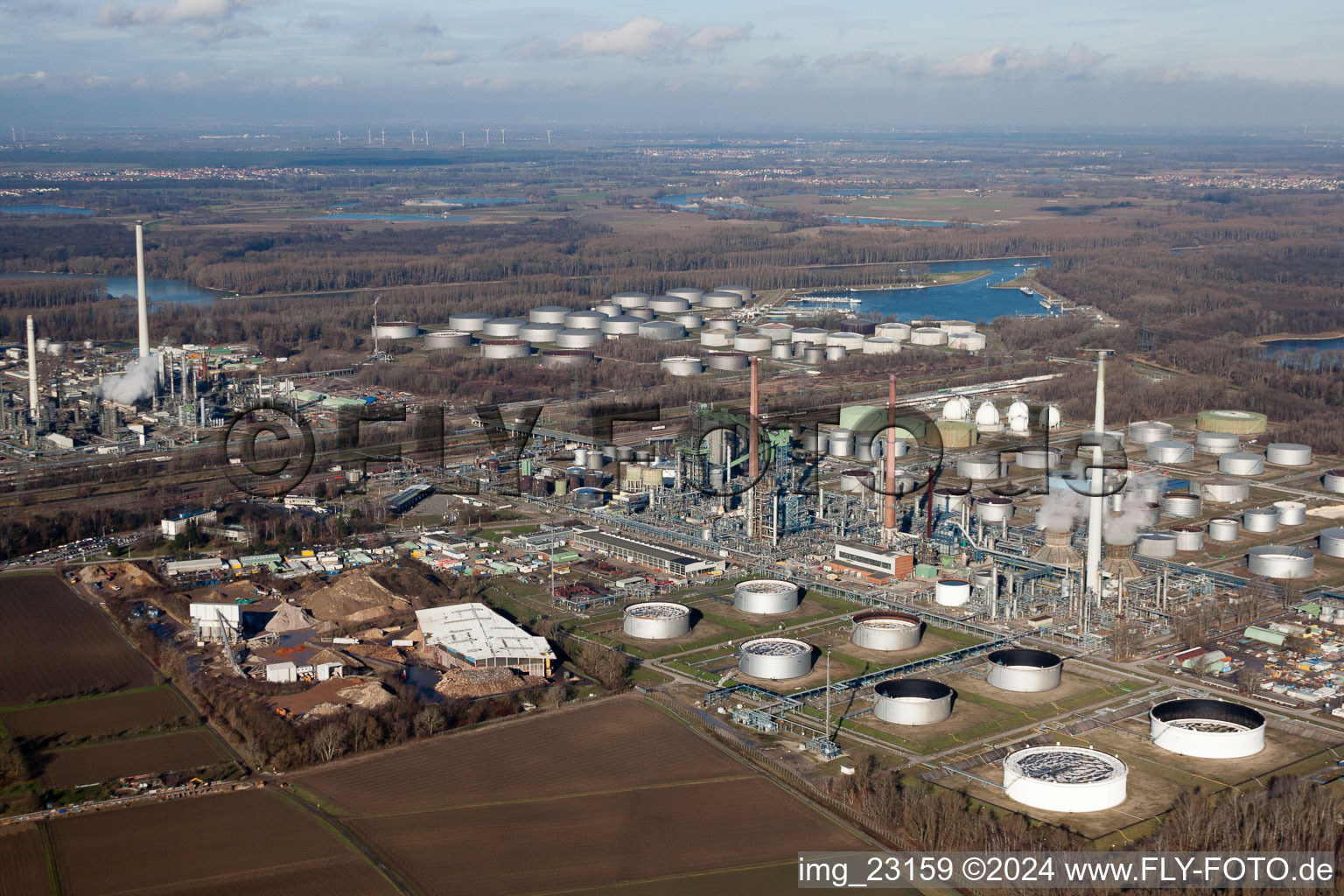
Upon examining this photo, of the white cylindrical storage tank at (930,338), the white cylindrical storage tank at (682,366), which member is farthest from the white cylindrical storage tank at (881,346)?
the white cylindrical storage tank at (682,366)

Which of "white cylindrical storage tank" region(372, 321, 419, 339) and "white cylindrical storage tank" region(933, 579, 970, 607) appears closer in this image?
"white cylindrical storage tank" region(933, 579, 970, 607)

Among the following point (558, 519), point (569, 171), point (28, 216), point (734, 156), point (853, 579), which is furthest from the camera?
point (734, 156)

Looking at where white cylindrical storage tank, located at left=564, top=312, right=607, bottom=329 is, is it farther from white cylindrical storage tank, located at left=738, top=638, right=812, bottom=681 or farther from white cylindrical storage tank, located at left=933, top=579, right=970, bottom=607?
white cylindrical storage tank, located at left=738, top=638, right=812, bottom=681

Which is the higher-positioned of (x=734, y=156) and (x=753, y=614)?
(x=734, y=156)

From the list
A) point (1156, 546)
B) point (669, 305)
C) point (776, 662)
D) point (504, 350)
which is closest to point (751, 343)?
point (504, 350)

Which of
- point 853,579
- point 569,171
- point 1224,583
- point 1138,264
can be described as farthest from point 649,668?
point 569,171

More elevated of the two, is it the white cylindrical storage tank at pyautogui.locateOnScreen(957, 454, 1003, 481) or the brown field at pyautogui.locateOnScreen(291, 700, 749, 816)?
the white cylindrical storage tank at pyautogui.locateOnScreen(957, 454, 1003, 481)

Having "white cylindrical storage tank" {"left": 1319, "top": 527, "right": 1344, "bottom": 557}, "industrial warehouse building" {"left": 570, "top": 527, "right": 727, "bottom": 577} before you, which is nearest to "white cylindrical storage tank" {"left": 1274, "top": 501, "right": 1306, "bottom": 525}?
"white cylindrical storage tank" {"left": 1319, "top": 527, "right": 1344, "bottom": 557}

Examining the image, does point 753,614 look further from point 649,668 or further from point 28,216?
point 28,216
